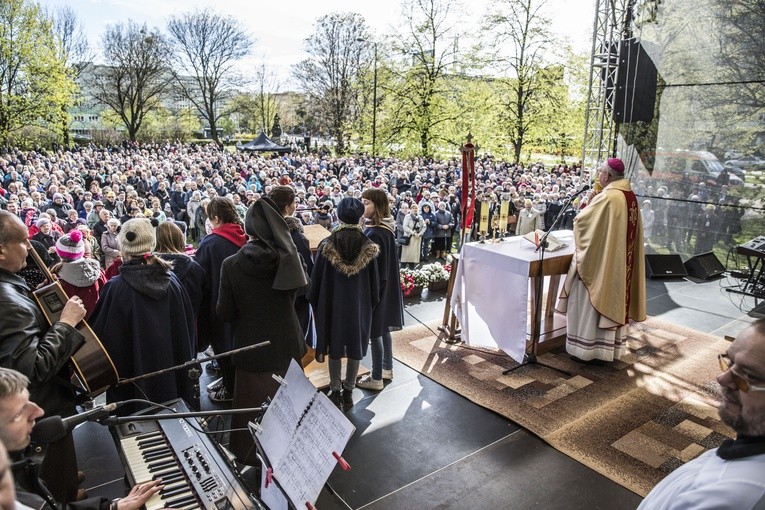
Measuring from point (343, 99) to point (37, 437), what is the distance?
37.4 m

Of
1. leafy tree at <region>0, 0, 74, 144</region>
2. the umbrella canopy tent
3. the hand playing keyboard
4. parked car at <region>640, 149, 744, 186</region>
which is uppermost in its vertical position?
leafy tree at <region>0, 0, 74, 144</region>

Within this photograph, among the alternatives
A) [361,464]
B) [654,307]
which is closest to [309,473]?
[361,464]

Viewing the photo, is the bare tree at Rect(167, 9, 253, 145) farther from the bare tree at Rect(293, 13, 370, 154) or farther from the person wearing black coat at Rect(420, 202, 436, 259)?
the person wearing black coat at Rect(420, 202, 436, 259)

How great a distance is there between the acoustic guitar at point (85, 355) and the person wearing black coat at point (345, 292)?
6.17ft

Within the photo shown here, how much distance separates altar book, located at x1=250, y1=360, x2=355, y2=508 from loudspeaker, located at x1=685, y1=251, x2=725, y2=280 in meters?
10.1

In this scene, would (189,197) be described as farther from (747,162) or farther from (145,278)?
(747,162)

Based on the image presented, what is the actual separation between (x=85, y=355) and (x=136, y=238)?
2.45 ft

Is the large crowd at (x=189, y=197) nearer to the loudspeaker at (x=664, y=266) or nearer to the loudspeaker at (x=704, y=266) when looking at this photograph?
the loudspeaker at (x=664, y=266)

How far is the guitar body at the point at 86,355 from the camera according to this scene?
270cm

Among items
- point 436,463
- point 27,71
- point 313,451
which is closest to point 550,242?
point 436,463

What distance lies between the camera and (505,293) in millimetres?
5316

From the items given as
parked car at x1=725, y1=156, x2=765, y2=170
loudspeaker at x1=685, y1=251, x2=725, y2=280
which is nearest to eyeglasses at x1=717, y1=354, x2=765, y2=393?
loudspeaker at x1=685, y1=251, x2=725, y2=280

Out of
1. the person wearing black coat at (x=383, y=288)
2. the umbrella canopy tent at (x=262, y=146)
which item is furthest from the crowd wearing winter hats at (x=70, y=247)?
the umbrella canopy tent at (x=262, y=146)

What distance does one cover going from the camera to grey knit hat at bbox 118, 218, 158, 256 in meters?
3.09
